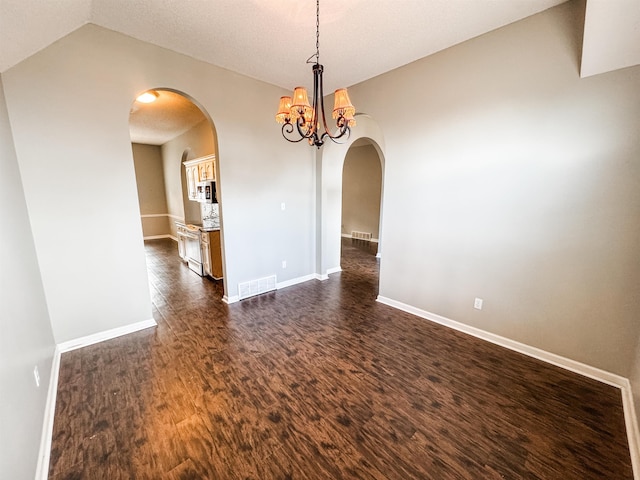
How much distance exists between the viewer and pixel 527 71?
7.31 ft

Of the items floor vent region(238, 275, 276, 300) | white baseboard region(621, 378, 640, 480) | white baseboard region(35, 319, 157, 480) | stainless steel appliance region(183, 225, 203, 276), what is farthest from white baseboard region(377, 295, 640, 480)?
stainless steel appliance region(183, 225, 203, 276)

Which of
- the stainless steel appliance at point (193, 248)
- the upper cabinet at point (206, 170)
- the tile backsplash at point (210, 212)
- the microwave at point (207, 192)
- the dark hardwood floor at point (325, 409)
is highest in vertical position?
the upper cabinet at point (206, 170)

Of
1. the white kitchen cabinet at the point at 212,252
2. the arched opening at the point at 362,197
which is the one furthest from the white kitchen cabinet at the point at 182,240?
the arched opening at the point at 362,197

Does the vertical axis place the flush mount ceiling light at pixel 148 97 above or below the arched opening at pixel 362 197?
above

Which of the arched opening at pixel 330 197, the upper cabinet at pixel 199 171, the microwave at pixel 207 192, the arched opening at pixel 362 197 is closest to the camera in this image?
the arched opening at pixel 330 197

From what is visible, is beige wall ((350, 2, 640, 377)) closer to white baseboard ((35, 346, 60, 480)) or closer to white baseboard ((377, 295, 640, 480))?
white baseboard ((377, 295, 640, 480))

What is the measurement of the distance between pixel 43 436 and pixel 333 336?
2.19 meters

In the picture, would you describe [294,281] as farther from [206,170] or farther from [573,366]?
[573,366]

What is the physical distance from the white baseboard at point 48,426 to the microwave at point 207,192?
10.9ft

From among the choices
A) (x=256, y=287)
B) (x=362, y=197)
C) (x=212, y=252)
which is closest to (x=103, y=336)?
(x=256, y=287)

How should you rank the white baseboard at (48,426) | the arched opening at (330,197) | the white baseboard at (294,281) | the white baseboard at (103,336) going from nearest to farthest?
the white baseboard at (48,426) < the white baseboard at (103,336) < the white baseboard at (294,281) < the arched opening at (330,197)

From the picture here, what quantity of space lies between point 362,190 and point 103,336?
6932 mm

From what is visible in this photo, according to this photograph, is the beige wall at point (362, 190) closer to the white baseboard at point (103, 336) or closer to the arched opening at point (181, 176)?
the arched opening at point (181, 176)

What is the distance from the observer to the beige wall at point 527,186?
198 centimetres
